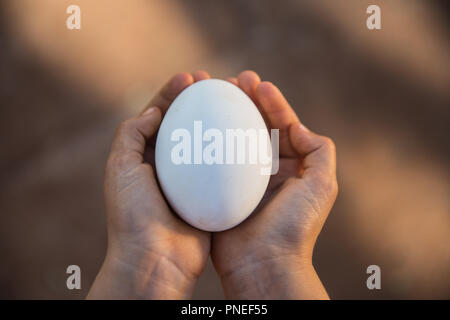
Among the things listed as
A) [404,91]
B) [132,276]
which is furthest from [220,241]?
[404,91]

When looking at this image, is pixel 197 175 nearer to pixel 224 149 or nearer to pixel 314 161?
pixel 224 149

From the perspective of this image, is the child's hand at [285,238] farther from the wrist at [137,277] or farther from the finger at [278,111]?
the wrist at [137,277]

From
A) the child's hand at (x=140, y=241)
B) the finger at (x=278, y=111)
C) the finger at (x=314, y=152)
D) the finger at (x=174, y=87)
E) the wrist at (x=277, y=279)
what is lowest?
the wrist at (x=277, y=279)

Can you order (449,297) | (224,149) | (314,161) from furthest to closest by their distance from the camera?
(449,297) → (314,161) → (224,149)

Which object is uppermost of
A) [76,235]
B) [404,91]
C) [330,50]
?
[330,50]

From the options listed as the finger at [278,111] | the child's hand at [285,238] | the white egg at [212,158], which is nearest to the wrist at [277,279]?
the child's hand at [285,238]

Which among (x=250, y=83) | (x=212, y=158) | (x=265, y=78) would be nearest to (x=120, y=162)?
(x=212, y=158)

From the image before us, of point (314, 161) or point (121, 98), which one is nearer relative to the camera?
point (314, 161)

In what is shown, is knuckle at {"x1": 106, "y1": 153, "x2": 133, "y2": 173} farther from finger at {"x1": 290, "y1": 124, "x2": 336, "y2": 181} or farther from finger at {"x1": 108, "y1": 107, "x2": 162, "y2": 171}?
finger at {"x1": 290, "y1": 124, "x2": 336, "y2": 181}
